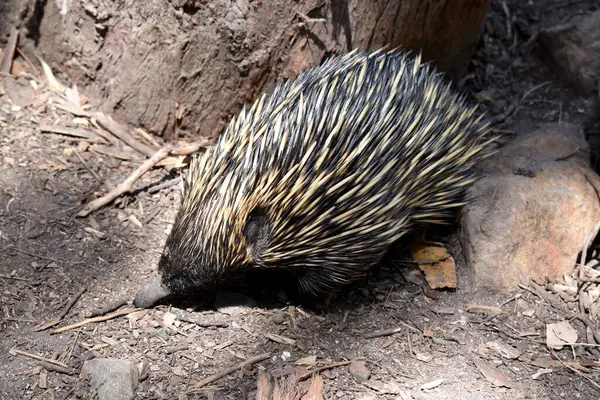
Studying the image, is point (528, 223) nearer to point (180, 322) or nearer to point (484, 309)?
point (484, 309)

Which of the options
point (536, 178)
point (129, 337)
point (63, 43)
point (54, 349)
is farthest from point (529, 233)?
point (63, 43)

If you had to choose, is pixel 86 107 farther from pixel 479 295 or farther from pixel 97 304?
pixel 479 295

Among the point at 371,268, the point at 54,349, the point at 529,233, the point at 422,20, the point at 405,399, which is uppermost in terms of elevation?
the point at 422,20

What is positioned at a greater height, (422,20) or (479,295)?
(422,20)

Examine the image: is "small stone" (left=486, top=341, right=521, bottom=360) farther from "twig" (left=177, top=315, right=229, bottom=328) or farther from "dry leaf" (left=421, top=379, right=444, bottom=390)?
"twig" (left=177, top=315, right=229, bottom=328)

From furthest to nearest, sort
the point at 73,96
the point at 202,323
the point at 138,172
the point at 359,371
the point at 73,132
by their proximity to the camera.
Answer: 1. the point at 73,96
2. the point at 73,132
3. the point at 138,172
4. the point at 202,323
5. the point at 359,371

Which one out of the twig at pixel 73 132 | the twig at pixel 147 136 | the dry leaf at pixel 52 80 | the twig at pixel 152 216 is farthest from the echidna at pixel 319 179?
the dry leaf at pixel 52 80

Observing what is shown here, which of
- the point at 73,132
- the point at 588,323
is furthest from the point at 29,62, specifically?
the point at 588,323
